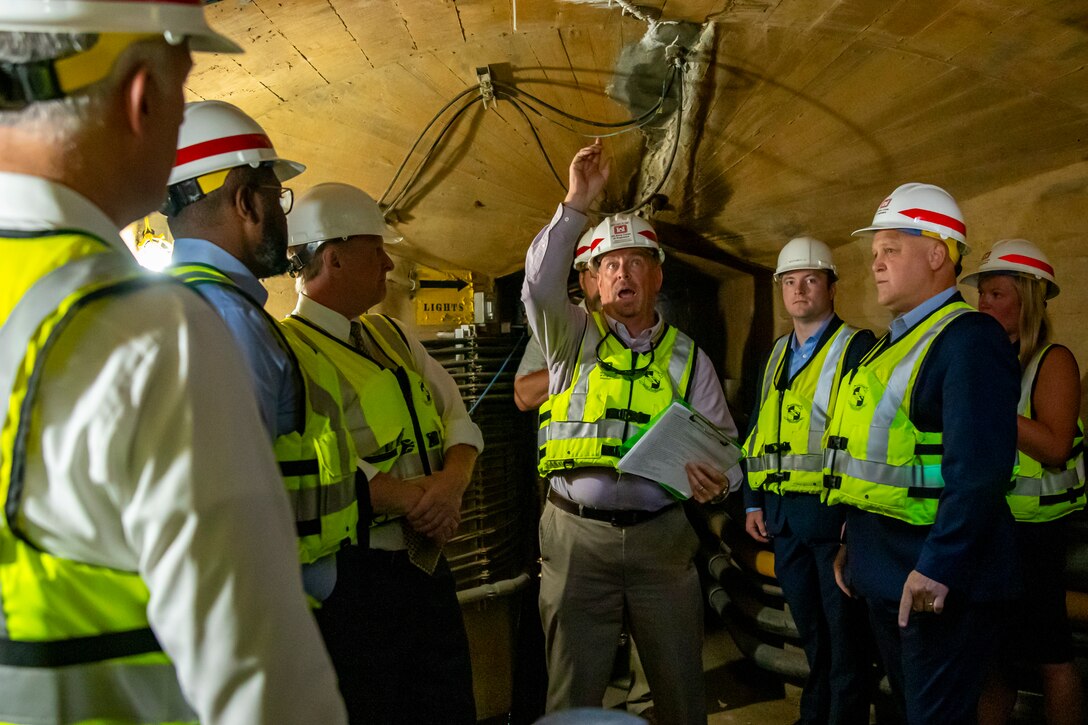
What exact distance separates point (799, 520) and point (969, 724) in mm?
941

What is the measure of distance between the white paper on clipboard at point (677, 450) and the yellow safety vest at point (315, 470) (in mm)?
1118

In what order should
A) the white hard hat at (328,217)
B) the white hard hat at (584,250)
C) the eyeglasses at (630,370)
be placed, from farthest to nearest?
the white hard hat at (584,250) → the eyeglasses at (630,370) → the white hard hat at (328,217)

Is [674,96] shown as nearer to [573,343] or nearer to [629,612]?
[573,343]

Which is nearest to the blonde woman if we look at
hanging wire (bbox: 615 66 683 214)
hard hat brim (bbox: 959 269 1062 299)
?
hard hat brim (bbox: 959 269 1062 299)

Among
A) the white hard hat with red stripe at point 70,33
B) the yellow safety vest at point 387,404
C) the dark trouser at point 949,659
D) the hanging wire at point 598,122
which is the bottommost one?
the dark trouser at point 949,659

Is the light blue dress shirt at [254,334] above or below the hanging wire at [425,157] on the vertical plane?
below

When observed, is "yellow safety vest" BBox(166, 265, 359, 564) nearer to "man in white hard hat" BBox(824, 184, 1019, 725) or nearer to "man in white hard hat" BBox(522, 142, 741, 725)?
"man in white hard hat" BBox(522, 142, 741, 725)

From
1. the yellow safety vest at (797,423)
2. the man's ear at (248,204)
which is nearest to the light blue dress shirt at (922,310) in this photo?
the yellow safety vest at (797,423)

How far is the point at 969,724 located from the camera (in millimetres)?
1981

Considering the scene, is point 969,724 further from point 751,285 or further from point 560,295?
point 751,285

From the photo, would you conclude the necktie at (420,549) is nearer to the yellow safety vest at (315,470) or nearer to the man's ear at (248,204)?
the yellow safety vest at (315,470)

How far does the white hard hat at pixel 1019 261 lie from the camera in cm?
282

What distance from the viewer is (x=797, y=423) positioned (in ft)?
9.52

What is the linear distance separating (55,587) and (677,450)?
6.86 feet
